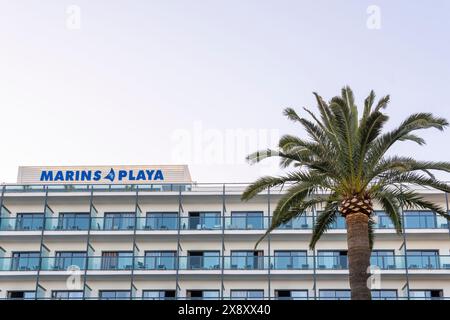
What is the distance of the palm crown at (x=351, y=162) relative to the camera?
93.9 feet

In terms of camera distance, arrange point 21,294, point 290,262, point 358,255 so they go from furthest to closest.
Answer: point 21,294 < point 290,262 < point 358,255

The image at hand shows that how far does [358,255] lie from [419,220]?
81.0 ft

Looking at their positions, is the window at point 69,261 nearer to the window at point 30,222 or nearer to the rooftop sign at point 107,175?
the window at point 30,222

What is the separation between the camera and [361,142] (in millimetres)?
28609

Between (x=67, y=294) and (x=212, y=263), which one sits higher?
(x=212, y=263)

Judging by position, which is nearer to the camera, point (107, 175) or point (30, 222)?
point (30, 222)

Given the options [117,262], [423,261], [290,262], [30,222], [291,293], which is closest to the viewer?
[423,261]

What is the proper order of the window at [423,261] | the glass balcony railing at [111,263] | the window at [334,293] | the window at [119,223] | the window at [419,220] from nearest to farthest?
the window at [423,261] → the window at [334,293] → the window at [419,220] → the glass balcony railing at [111,263] → the window at [119,223]

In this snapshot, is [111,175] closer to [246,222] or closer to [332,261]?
[246,222]

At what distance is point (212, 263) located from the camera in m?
51.1

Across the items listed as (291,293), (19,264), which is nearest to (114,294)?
(19,264)

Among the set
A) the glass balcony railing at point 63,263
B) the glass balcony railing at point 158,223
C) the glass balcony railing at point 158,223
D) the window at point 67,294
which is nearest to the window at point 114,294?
the window at point 67,294

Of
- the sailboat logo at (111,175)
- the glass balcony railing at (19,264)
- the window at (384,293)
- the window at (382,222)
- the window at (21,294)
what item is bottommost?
the window at (21,294)

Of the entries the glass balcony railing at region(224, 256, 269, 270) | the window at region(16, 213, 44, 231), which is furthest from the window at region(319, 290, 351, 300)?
the window at region(16, 213, 44, 231)
